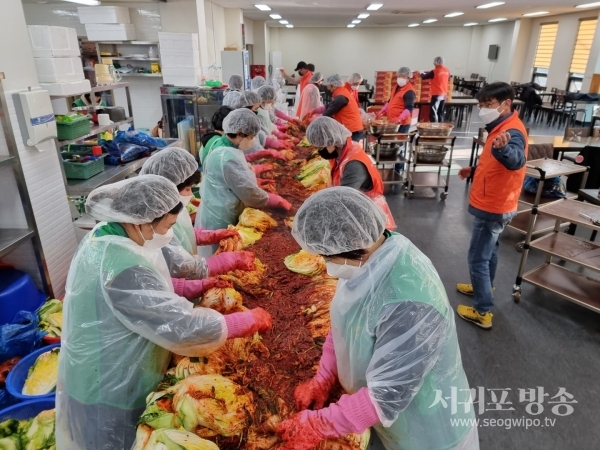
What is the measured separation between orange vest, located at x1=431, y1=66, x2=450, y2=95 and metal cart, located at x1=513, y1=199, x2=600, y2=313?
7.11m

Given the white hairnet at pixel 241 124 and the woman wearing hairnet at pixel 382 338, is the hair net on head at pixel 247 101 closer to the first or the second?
the white hairnet at pixel 241 124

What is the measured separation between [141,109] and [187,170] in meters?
7.04

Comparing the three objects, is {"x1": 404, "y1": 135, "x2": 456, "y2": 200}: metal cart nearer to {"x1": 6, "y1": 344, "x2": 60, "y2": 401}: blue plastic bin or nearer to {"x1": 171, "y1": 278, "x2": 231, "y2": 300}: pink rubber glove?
{"x1": 171, "y1": 278, "x2": 231, "y2": 300}: pink rubber glove

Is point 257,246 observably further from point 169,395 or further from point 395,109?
point 395,109

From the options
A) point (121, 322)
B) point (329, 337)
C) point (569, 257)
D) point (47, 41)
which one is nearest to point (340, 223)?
point (329, 337)

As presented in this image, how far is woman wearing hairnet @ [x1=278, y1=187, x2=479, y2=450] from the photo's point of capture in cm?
121

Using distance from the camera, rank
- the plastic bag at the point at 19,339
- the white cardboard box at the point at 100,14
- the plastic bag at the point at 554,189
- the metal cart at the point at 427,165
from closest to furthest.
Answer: the plastic bag at the point at 19,339 → the plastic bag at the point at 554,189 → the metal cart at the point at 427,165 → the white cardboard box at the point at 100,14

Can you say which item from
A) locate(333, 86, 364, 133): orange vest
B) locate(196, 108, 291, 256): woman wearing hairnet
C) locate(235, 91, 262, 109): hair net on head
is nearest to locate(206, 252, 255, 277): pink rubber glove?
locate(196, 108, 291, 256): woman wearing hairnet

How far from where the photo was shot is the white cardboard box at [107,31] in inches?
273

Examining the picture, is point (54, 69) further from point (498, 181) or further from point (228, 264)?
point (498, 181)

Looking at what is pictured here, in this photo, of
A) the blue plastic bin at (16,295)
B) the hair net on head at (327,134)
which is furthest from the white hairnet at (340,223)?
the blue plastic bin at (16,295)

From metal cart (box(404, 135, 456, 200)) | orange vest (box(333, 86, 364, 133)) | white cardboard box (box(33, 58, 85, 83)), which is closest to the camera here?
white cardboard box (box(33, 58, 85, 83))

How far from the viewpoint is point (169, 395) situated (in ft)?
4.60

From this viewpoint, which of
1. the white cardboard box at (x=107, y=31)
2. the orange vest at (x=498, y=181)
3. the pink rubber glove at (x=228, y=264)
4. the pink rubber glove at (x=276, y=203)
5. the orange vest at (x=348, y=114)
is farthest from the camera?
the white cardboard box at (x=107, y=31)
